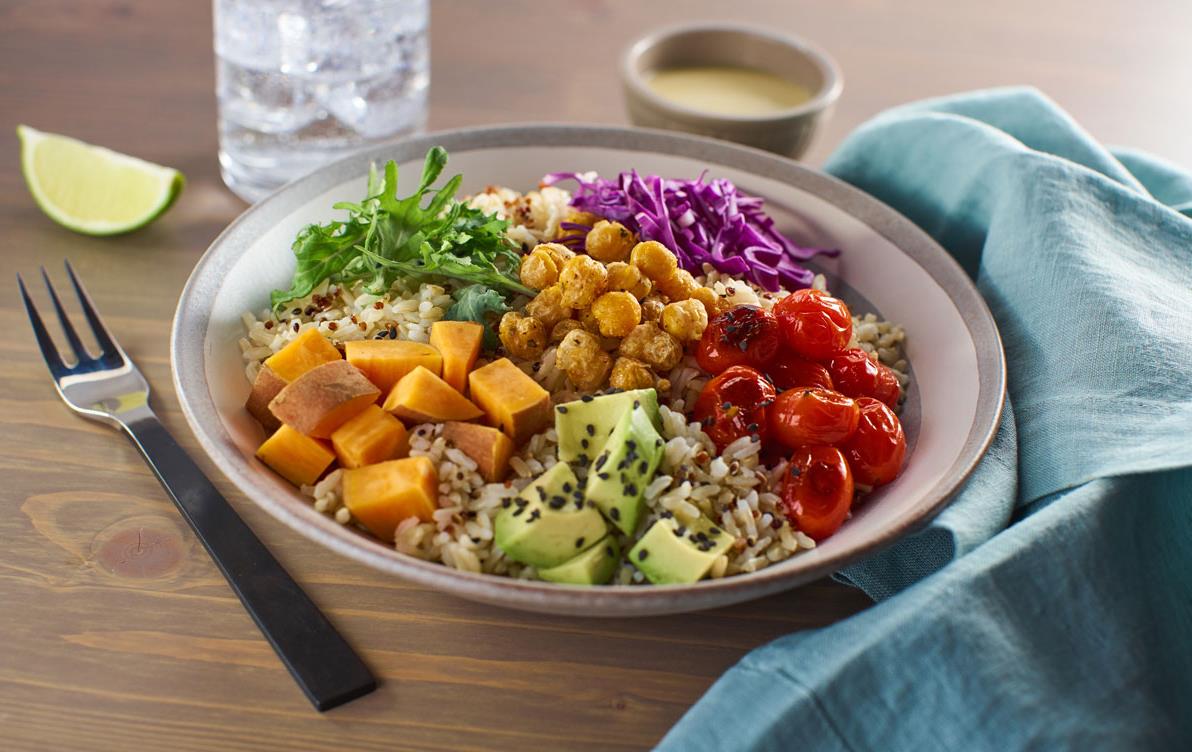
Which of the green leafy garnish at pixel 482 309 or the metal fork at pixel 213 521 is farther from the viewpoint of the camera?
the green leafy garnish at pixel 482 309

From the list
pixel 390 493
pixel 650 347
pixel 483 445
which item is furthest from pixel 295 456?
pixel 650 347

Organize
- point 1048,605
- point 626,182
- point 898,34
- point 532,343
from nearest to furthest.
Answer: point 1048,605
point 532,343
point 626,182
point 898,34

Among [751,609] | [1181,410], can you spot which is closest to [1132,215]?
[1181,410]

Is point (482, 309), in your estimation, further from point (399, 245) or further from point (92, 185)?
point (92, 185)

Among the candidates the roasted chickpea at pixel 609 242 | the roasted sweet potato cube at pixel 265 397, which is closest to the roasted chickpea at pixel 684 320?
the roasted chickpea at pixel 609 242

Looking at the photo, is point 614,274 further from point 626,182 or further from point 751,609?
point 751,609

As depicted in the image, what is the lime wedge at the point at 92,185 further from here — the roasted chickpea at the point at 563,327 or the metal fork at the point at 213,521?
Answer: the roasted chickpea at the point at 563,327
